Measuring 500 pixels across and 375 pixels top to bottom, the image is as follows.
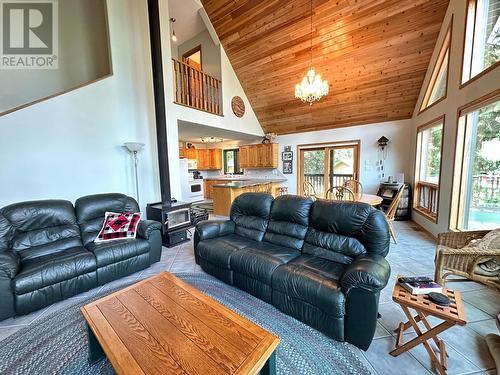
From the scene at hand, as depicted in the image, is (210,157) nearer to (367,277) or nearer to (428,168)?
(428,168)

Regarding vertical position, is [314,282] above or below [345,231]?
below

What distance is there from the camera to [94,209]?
2.95 metres

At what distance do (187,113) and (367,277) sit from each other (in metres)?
4.25

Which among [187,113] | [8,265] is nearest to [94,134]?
[187,113]

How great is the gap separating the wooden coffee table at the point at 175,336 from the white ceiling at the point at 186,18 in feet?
19.0

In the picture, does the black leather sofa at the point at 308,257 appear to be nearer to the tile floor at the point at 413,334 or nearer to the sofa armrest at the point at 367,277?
the sofa armrest at the point at 367,277

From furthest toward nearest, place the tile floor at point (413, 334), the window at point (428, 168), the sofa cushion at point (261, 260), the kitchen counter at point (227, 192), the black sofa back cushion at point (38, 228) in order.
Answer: the kitchen counter at point (227, 192) < the window at point (428, 168) < the black sofa back cushion at point (38, 228) < the sofa cushion at point (261, 260) < the tile floor at point (413, 334)

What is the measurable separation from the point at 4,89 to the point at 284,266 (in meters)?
4.96

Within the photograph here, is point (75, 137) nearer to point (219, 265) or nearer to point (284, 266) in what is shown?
point (219, 265)

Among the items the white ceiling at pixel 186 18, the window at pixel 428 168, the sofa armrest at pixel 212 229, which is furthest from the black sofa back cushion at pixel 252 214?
the white ceiling at pixel 186 18

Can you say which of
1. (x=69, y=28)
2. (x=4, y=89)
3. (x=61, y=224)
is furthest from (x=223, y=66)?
(x=61, y=224)

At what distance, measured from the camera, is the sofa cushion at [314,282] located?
1.59 metres

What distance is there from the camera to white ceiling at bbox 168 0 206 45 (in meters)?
4.76

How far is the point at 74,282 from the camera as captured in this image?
7.43ft
